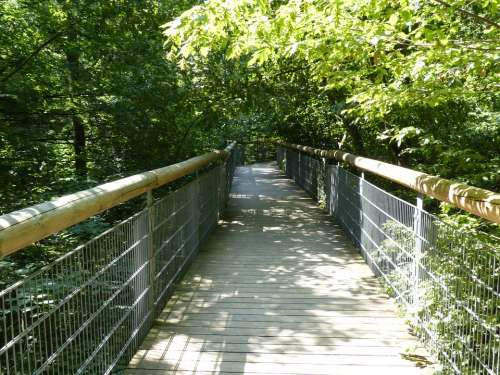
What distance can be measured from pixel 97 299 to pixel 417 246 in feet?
7.14

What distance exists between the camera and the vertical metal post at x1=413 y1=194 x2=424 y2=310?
3275 mm

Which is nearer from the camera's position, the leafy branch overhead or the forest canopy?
the leafy branch overhead

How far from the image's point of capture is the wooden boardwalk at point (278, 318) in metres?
3.07

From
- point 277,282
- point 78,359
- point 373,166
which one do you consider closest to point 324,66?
point 373,166

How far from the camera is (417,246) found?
3326mm

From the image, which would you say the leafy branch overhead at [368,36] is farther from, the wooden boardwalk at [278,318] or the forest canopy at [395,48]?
the wooden boardwalk at [278,318]

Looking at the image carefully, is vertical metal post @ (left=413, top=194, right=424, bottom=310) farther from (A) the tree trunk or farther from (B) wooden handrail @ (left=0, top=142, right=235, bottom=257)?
(A) the tree trunk

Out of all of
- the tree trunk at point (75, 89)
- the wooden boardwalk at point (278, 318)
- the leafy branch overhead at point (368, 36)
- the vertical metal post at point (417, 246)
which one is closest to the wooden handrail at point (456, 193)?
the vertical metal post at point (417, 246)

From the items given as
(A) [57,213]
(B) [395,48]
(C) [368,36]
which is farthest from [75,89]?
(A) [57,213]

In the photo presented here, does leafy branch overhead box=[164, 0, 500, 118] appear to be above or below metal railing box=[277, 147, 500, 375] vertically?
above

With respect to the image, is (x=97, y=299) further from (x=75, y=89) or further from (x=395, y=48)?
(x=75, y=89)

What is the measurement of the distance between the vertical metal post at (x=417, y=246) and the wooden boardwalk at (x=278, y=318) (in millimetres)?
348

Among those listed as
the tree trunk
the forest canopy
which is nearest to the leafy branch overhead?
the forest canopy

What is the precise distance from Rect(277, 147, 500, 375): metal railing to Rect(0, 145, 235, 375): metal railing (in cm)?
192
